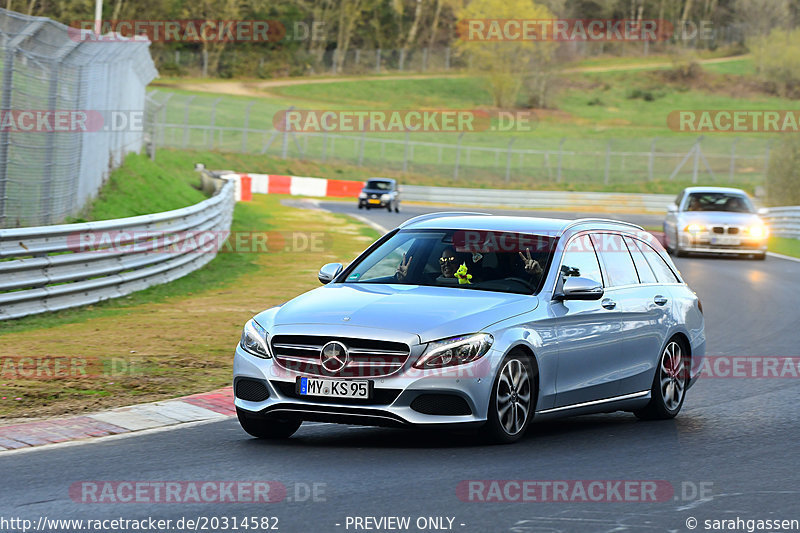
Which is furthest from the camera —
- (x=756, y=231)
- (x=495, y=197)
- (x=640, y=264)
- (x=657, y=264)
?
(x=495, y=197)

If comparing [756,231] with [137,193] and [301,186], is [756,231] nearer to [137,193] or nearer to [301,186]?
[137,193]

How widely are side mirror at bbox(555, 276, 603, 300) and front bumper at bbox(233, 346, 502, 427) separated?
0.99m

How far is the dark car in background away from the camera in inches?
1863

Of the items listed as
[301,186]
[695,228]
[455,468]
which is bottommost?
[301,186]

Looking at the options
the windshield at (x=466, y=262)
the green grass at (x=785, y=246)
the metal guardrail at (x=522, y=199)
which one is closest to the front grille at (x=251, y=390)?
the windshield at (x=466, y=262)

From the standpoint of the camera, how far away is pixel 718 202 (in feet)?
95.0

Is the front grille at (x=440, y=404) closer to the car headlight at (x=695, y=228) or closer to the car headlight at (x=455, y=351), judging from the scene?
the car headlight at (x=455, y=351)

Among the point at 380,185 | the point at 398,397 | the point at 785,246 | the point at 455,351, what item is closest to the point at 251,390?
the point at 398,397

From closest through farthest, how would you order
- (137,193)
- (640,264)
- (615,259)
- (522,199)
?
(615,259)
(640,264)
(137,193)
(522,199)

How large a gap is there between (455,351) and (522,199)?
49.8 meters

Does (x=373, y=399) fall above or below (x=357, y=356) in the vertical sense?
below

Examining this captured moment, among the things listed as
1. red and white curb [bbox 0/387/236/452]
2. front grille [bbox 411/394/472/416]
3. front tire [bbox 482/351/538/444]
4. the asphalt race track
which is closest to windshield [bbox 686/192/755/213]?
the asphalt race track

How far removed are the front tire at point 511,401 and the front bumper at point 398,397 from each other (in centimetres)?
10

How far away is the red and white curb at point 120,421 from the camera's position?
8.29 m
